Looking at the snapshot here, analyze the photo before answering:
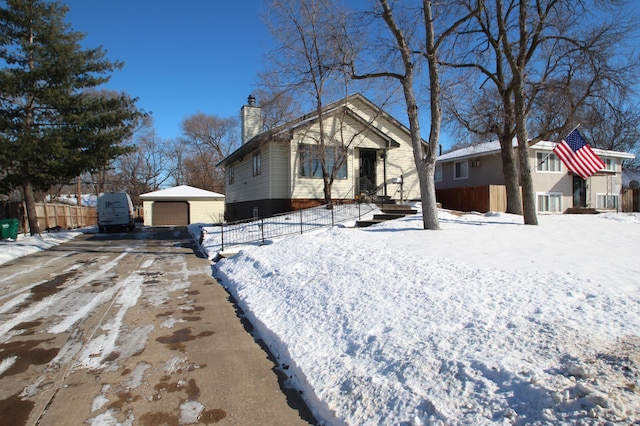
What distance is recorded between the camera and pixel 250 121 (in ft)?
A: 77.2

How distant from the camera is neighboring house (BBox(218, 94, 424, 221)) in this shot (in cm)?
1748

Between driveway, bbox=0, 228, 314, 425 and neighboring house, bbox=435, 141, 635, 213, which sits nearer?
driveway, bbox=0, 228, 314, 425

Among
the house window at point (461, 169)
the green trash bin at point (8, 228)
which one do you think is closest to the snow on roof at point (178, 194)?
the green trash bin at point (8, 228)

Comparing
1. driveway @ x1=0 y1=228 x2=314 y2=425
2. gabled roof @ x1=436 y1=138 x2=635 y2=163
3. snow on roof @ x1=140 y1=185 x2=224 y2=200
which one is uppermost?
gabled roof @ x1=436 y1=138 x2=635 y2=163

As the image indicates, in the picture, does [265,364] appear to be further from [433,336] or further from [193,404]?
[433,336]

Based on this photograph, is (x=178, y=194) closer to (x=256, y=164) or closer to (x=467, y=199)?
(x=256, y=164)

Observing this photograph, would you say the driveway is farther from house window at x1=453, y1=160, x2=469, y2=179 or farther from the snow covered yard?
house window at x1=453, y1=160, x2=469, y2=179

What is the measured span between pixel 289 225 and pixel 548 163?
1851 cm

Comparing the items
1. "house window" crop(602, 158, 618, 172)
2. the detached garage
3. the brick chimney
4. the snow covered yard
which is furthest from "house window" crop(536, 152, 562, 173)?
the detached garage

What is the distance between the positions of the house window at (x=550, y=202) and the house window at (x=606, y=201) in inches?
194

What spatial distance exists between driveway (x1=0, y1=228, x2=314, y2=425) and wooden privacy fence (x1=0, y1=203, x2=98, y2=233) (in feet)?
50.5

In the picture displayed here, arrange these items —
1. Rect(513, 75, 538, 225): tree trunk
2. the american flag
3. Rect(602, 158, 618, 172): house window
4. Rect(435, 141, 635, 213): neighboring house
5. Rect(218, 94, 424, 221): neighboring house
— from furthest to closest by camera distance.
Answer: Rect(602, 158, 618, 172): house window → Rect(435, 141, 635, 213): neighboring house → Rect(218, 94, 424, 221): neighboring house → the american flag → Rect(513, 75, 538, 225): tree trunk

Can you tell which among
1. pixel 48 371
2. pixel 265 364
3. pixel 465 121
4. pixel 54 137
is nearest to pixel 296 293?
pixel 265 364

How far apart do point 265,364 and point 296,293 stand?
192cm
